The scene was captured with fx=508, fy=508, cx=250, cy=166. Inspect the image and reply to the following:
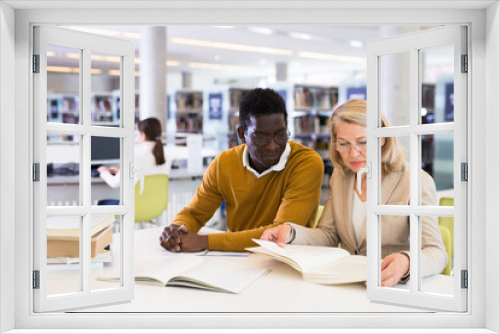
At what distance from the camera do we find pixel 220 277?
1.62 metres

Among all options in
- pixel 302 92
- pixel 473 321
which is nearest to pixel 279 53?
pixel 302 92

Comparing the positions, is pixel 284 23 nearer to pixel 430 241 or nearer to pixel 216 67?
pixel 430 241

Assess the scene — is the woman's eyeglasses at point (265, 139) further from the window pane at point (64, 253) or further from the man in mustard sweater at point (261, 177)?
Result: the window pane at point (64, 253)

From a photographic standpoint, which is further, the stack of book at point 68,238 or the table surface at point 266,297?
the stack of book at point 68,238

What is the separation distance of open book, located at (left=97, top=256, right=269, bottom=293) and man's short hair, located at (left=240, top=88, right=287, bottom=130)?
37.6 inches

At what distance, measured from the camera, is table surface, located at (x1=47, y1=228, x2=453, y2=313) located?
148cm

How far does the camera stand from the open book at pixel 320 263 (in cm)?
157

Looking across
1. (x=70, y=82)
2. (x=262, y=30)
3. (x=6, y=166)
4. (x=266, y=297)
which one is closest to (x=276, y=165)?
(x=266, y=297)

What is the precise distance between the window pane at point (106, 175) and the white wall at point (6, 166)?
2.45m

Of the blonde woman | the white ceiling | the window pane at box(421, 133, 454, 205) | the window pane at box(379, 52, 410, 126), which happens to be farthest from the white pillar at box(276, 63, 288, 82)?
the blonde woman

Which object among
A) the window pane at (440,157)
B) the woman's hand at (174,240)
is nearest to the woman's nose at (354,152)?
the woman's hand at (174,240)

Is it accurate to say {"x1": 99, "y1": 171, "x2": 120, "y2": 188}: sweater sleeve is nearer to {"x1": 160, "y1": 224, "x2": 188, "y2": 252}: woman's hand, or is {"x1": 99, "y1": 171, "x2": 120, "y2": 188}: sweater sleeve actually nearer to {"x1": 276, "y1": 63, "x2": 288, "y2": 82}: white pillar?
{"x1": 160, "y1": 224, "x2": 188, "y2": 252}: woman's hand

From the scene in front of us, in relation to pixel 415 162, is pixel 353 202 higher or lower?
lower

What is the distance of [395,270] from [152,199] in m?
2.80
